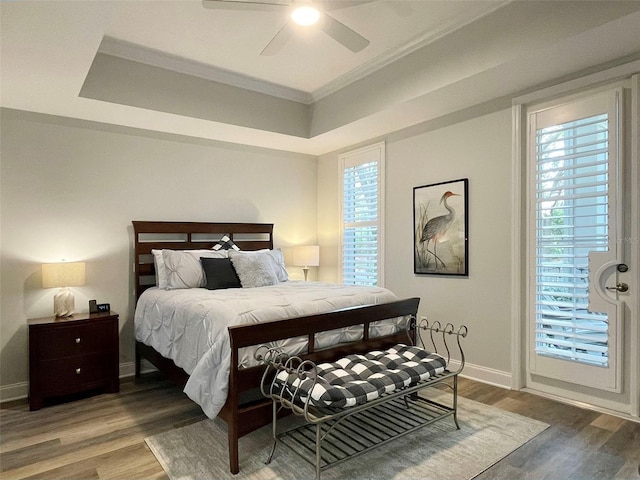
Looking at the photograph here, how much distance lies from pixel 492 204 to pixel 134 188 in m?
3.48

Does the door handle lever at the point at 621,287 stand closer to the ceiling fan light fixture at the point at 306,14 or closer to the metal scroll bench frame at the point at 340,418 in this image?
the metal scroll bench frame at the point at 340,418

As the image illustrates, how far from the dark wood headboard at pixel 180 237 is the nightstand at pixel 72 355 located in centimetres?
61

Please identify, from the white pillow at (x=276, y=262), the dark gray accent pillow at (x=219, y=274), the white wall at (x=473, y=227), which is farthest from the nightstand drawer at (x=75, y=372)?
the white wall at (x=473, y=227)

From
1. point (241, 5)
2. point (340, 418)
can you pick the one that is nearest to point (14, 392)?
point (340, 418)

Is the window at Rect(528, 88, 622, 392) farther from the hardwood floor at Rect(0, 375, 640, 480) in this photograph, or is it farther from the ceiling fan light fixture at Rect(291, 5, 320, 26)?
the ceiling fan light fixture at Rect(291, 5, 320, 26)

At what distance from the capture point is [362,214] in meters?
4.89

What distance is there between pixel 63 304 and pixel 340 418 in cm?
268

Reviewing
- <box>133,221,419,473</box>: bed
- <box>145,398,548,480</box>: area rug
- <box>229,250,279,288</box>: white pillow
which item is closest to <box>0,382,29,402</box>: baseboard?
<box>133,221,419,473</box>: bed

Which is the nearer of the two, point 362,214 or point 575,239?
point 575,239

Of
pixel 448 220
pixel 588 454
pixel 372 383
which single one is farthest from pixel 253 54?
pixel 588 454

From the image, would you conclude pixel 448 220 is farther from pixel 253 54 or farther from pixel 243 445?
pixel 243 445

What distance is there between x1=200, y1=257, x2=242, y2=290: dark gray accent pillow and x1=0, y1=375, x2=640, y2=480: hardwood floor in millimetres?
987

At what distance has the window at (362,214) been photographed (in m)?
4.66

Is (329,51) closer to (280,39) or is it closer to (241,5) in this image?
(280,39)
